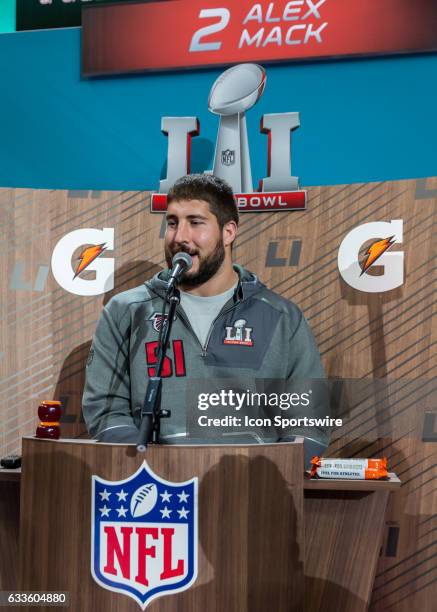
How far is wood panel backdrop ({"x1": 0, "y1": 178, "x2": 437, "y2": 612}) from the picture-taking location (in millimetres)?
2740

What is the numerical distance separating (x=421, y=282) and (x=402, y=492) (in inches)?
30.7

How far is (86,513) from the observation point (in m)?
1.65

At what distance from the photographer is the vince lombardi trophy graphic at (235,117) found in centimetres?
312

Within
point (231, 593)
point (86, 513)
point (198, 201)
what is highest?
point (198, 201)

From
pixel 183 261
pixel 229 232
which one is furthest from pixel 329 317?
pixel 183 261

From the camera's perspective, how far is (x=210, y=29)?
349 cm

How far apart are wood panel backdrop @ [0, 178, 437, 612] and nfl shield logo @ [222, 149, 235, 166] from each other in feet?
0.84

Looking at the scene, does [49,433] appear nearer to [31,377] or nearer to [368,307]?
[31,377]

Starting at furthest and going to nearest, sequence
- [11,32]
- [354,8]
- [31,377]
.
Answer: [11,32]
[354,8]
[31,377]

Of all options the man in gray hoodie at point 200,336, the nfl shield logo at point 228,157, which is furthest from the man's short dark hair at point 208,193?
the nfl shield logo at point 228,157

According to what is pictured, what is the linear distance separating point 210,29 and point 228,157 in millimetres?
761

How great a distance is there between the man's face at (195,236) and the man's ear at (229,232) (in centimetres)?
6

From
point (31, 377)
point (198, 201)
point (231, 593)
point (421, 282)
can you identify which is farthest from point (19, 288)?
point (231, 593)

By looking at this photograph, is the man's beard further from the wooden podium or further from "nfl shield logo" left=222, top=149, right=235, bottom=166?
the wooden podium
